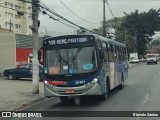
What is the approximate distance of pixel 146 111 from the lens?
13375mm

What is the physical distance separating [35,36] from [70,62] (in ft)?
18.1

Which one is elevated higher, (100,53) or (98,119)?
(100,53)

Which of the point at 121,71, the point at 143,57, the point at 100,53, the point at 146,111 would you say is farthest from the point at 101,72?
the point at 143,57

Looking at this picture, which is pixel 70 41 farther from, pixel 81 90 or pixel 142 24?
pixel 142 24

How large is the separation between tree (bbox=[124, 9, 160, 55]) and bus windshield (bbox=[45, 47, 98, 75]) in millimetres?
90371

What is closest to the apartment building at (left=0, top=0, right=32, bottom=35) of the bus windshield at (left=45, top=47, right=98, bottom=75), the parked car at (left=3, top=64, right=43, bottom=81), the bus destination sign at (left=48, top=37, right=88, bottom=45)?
the parked car at (left=3, top=64, right=43, bottom=81)

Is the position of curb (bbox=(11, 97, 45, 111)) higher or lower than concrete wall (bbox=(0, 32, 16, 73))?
lower

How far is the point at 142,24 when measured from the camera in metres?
105

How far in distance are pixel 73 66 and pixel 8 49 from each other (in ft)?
80.5

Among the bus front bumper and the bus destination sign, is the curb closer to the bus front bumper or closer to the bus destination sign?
the bus front bumper

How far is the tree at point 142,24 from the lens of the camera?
105 meters

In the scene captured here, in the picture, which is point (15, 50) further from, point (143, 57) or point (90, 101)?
point (143, 57)

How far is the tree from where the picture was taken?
344ft

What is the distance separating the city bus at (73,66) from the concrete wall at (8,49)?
22.8 m
